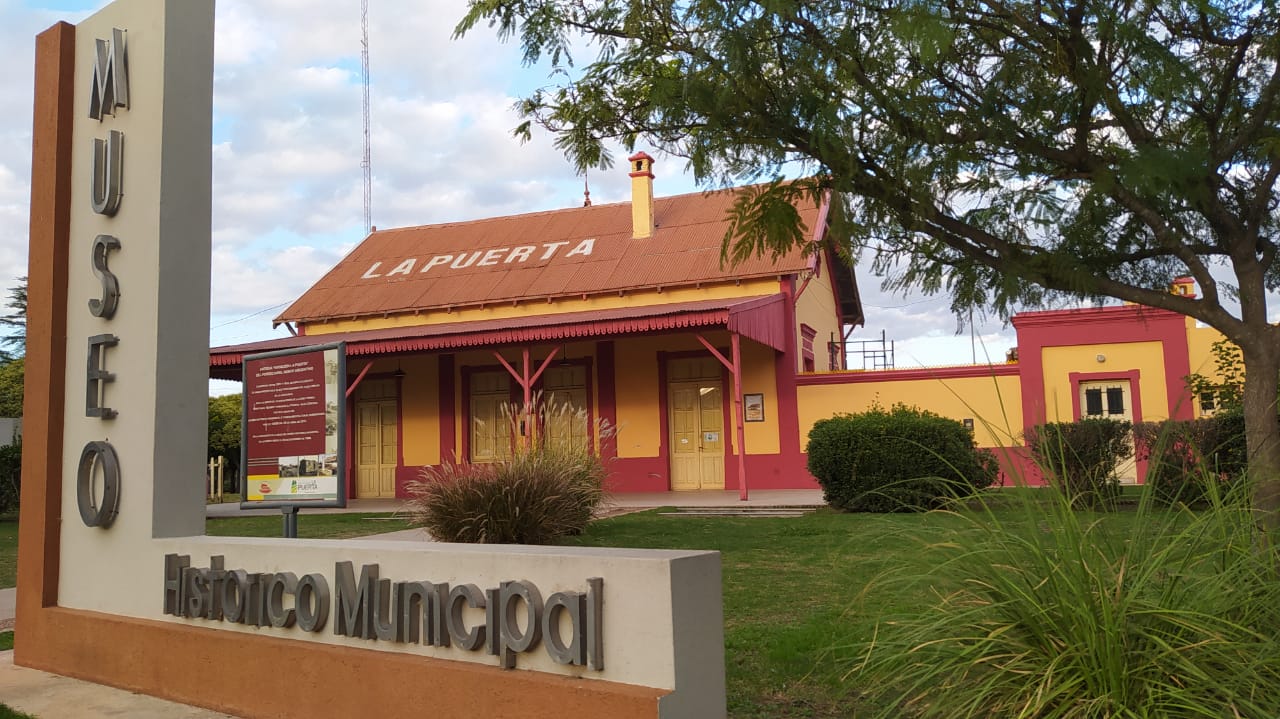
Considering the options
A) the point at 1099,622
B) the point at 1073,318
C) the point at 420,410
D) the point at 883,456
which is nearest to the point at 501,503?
the point at 883,456

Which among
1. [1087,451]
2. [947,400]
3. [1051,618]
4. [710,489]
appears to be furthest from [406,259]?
[1051,618]

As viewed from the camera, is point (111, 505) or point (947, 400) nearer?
point (111, 505)

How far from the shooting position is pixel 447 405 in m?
20.9

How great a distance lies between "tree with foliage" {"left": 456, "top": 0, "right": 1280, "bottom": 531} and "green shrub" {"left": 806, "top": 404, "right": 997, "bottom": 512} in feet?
24.6

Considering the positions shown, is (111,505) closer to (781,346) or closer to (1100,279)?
(1100,279)

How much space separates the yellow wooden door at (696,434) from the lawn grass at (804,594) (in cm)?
839

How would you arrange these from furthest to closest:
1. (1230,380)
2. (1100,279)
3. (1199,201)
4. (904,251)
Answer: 1. (1230,380)
2. (904,251)
3. (1100,279)
4. (1199,201)

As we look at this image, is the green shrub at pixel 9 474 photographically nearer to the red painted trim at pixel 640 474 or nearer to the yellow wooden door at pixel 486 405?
the yellow wooden door at pixel 486 405

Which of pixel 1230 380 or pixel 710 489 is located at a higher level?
pixel 1230 380

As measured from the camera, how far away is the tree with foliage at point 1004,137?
155 inches

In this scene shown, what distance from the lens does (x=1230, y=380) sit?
11070 mm

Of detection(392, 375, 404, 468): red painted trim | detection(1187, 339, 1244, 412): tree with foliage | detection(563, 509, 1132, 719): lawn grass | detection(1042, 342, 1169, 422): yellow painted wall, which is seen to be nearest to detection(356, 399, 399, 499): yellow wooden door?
detection(392, 375, 404, 468): red painted trim

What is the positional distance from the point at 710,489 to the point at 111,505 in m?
14.3

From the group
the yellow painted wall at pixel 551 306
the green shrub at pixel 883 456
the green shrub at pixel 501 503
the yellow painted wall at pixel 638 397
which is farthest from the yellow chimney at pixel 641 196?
the green shrub at pixel 501 503
